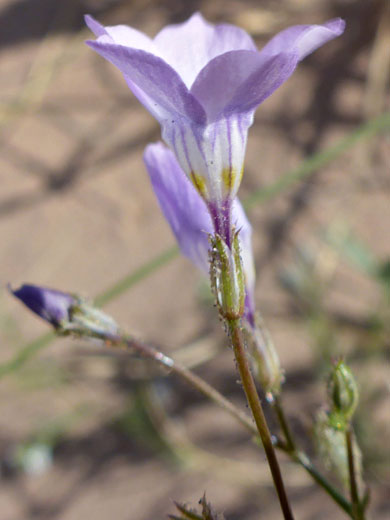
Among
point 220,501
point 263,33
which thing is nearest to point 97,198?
point 263,33

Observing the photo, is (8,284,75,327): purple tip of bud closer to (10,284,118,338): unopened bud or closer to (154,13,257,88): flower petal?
(10,284,118,338): unopened bud

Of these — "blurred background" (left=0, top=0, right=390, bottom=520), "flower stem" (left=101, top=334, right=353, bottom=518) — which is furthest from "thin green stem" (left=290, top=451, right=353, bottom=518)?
"blurred background" (left=0, top=0, right=390, bottom=520)

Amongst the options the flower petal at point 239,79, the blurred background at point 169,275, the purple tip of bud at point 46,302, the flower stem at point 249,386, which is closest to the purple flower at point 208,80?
the flower petal at point 239,79

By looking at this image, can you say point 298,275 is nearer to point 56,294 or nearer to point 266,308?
point 266,308

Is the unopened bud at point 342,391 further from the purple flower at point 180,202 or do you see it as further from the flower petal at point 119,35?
the flower petal at point 119,35

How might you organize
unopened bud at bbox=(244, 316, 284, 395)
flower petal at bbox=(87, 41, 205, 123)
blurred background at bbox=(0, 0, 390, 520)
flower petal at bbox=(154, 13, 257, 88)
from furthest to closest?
1. blurred background at bbox=(0, 0, 390, 520)
2. unopened bud at bbox=(244, 316, 284, 395)
3. flower petal at bbox=(154, 13, 257, 88)
4. flower petal at bbox=(87, 41, 205, 123)

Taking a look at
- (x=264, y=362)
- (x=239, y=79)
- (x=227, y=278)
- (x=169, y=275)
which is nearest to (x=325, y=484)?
(x=264, y=362)

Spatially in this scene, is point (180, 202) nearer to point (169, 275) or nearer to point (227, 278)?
point (227, 278)
